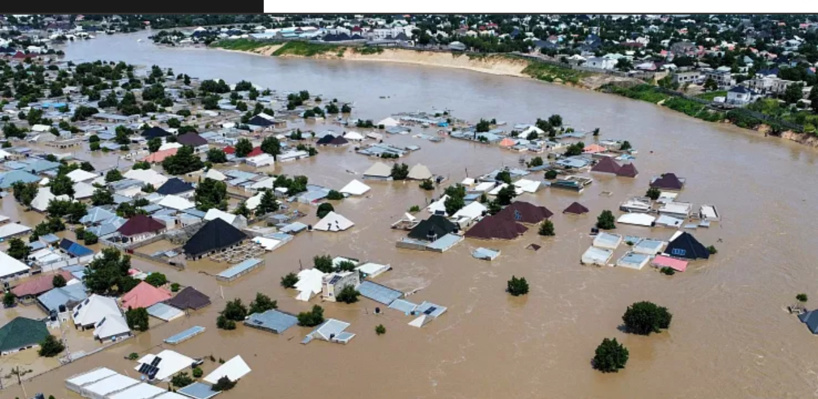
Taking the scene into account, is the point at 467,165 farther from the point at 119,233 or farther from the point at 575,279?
the point at 119,233

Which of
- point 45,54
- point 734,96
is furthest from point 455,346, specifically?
point 45,54

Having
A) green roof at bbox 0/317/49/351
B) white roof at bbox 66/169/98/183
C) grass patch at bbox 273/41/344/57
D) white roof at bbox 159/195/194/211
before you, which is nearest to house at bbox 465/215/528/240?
white roof at bbox 159/195/194/211

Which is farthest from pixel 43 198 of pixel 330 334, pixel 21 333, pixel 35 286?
pixel 330 334

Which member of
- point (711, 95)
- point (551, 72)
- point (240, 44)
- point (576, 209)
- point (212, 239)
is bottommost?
point (240, 44)

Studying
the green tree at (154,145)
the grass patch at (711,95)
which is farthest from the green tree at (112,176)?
the grass patch at (711,95)

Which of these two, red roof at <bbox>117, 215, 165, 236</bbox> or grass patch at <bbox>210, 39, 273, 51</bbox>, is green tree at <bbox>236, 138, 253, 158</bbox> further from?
grass patch at <bbox>210, 39, 273, 51</bbox>

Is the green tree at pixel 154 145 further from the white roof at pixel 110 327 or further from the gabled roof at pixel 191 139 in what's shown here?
the white roof at pixel 110 327

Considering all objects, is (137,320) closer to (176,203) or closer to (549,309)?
(176,203)
